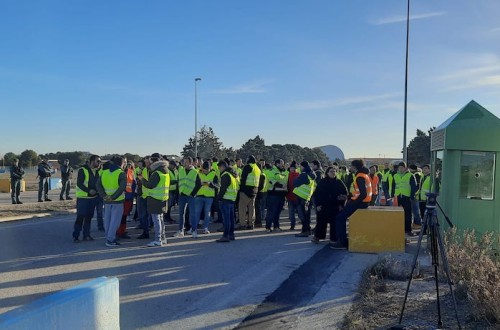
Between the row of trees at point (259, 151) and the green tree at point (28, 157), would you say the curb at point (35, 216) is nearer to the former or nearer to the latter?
the row of trees at point (259, 151)

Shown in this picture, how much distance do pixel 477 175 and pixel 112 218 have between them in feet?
25.2

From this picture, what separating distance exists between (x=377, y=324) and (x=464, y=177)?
17.1 feet

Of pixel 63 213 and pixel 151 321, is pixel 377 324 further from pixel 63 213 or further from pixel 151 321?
pixel 63 213

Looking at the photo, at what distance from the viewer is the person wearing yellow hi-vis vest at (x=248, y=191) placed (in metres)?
12.9

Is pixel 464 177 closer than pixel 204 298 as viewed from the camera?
No

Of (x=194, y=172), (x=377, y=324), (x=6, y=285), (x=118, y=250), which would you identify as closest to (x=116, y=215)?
(x=118, y=250)

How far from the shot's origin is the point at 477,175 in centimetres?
948

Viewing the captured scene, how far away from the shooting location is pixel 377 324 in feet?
17.7

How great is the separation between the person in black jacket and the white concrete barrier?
25.3 ft

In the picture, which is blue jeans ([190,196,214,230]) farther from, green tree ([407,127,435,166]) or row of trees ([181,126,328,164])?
green tree ([407,127,435,166])

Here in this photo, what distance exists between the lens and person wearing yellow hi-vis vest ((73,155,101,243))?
1100 cm

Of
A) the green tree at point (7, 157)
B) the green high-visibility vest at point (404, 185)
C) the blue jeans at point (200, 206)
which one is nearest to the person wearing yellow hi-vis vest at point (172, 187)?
the blue jeans at point (200, 206)

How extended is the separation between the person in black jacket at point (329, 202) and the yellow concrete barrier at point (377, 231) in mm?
1137

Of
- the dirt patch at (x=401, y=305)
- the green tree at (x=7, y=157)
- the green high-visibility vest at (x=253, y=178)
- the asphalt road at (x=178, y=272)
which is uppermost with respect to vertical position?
the green tree at (x=7, y=157)
